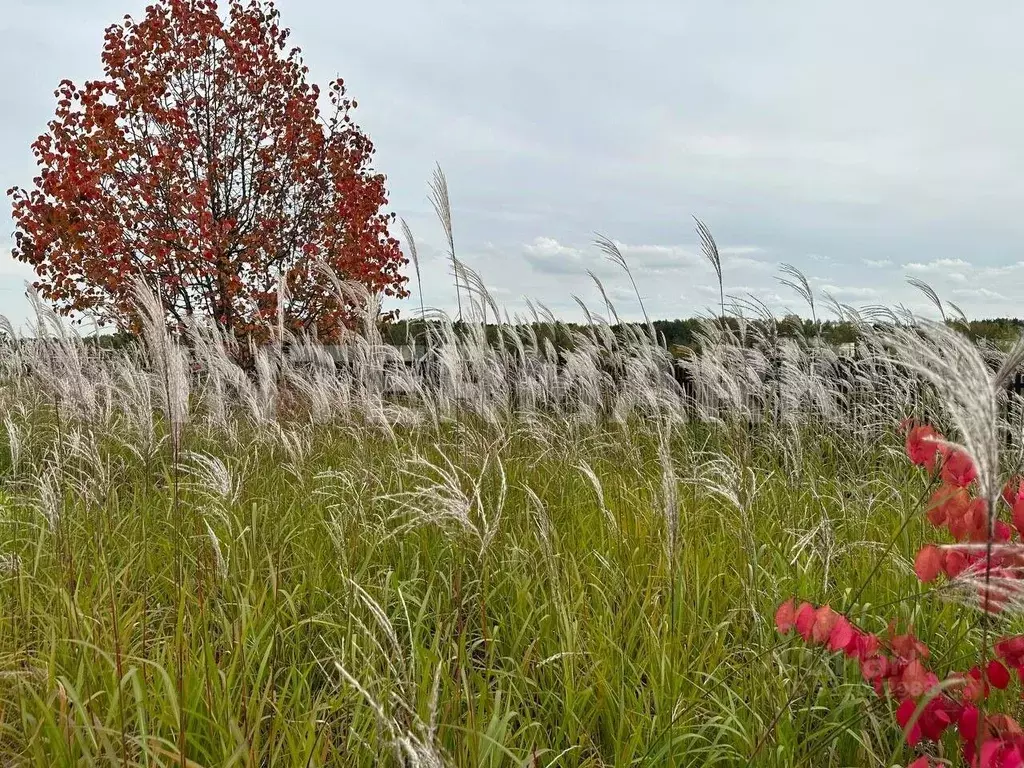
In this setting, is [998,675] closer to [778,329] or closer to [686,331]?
[778,329]

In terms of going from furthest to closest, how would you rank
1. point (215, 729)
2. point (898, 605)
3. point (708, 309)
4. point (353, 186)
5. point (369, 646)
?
point (353, 186)
point (708, 309)
point (898, 605)
point (369, 646)
point (215, 729)

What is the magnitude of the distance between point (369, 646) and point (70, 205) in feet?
29.8

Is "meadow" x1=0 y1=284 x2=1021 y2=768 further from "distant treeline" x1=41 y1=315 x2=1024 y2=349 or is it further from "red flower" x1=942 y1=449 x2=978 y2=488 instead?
"distant treeline" x1=41 y1=315 x2=1024 y2=349

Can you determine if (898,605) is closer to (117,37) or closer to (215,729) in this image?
(215,729)

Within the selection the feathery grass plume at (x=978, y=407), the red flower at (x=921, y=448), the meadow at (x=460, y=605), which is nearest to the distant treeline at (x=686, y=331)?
the meadow at (x=460, y=605)

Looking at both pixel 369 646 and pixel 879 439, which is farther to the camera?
pixel 879 439

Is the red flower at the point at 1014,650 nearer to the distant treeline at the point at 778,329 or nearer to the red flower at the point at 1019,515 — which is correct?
the red flower at the point at 1019,515

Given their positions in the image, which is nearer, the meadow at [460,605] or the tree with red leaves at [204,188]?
the meadow at [460,605]

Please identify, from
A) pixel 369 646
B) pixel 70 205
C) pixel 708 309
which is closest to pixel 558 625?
pixel 369 646

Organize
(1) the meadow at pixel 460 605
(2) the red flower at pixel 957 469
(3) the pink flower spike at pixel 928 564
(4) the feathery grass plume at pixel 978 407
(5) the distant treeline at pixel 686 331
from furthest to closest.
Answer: (5) the distant treeline at pixel 686 331 → (2) the red flower at pixel 957 469 → (1) the meadow at pixel 460 605 → (3) the pink flower spike at pixel 928 564 → (4) the feathery grass plume at pixel 978 407

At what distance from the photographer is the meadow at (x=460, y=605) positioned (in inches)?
73.8

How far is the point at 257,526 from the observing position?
347 cm

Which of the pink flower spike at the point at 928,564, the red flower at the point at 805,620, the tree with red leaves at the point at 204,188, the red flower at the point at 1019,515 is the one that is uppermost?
the tree with red leaves at the point at 204,188

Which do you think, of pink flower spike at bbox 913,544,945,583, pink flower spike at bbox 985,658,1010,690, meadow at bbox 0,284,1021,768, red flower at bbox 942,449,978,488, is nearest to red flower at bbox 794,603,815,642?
meadow at bbox 0,284,1021,768
